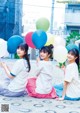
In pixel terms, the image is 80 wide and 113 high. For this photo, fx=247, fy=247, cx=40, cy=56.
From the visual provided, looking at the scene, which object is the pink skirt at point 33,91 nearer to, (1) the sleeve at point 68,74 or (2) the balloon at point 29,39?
(1) the sleeve at point 68,74

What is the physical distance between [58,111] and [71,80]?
26.2 inches

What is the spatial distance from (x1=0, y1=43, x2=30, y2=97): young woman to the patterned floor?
0.11 metres

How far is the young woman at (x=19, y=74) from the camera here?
351cm

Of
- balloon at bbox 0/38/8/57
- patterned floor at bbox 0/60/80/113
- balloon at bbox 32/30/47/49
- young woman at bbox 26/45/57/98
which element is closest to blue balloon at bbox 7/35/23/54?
balloon at bbox 0/38/8/57

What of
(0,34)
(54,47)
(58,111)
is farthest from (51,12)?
(58,111)

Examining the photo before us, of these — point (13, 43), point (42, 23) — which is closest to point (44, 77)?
point (13, 43)

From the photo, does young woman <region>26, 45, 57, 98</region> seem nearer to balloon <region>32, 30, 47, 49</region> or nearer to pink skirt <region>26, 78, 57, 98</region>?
pink skirt <region>26, 78, 57, 98</region>

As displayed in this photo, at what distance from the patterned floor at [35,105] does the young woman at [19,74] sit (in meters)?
0.11

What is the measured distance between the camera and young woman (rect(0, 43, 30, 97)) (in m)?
3.51

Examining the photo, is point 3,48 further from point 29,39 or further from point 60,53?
point 60,53

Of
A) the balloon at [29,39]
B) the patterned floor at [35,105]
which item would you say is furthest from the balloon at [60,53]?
the patterned floor at [35,105]

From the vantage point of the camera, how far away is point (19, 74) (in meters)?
3.54

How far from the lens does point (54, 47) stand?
3.75m

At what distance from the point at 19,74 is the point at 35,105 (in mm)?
582
